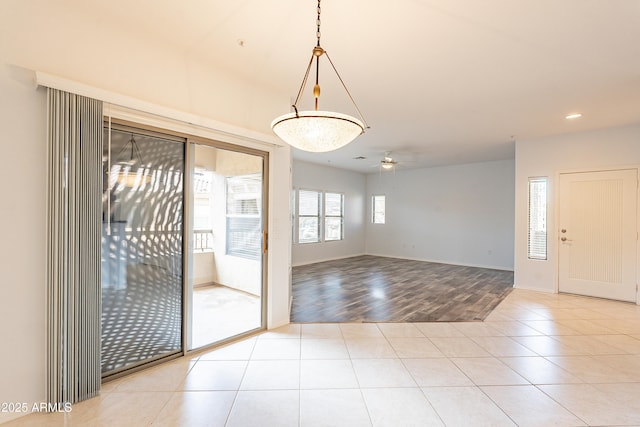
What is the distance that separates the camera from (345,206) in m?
9.44

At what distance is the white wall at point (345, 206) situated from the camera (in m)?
8.02

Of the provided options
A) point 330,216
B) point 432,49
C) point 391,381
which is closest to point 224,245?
point 391,381

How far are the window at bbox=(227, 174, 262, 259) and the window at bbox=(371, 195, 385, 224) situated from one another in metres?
6.95

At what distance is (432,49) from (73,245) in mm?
3243

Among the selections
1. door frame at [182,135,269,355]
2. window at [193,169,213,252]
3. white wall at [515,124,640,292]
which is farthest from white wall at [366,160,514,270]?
window at [193,169,213,252]

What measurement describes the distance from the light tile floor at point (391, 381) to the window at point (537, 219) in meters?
1.98

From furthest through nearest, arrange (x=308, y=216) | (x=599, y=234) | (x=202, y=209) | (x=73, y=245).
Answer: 1. (x=308, y=216)
2. (x=599, y=234)
3. (x=202, y=209)
4. (x=73, y=245)

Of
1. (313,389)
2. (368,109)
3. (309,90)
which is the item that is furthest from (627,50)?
(313,389)

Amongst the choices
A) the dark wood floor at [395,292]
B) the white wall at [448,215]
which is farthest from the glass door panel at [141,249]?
the white wall at [448,215]

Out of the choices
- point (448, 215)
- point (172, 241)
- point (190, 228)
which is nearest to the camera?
point (172, 241)

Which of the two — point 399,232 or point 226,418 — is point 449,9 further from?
point 399,232

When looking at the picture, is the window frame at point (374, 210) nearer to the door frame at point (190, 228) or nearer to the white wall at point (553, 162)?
the white wall at point (553, 162)

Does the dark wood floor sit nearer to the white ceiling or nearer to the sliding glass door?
the sliding glass door

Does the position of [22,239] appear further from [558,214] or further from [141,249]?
[558,214]
